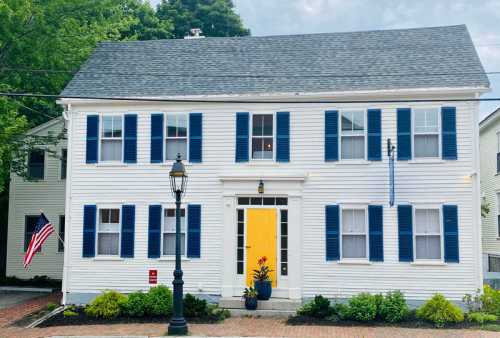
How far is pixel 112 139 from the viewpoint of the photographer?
56.6ft

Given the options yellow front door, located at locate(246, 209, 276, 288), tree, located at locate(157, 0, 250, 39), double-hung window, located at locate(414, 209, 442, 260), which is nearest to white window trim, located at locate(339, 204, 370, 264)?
double-hung window, located at locate(414, 209, 442, 260)

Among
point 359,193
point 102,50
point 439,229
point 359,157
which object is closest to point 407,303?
point 439,229

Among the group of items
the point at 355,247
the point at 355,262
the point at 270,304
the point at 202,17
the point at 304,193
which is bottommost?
the point at 270,304

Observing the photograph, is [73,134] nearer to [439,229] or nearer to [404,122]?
[404,122]

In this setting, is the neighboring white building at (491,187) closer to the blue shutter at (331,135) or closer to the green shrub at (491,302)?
the green shrub at (491,302)

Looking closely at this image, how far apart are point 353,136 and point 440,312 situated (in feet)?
17.5

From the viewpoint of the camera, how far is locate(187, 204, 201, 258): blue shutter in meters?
16.5

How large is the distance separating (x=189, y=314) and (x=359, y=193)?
577cm

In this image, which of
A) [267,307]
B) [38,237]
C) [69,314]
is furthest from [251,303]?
[38,237]

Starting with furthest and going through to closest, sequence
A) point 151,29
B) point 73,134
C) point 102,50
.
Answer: point 151,29
point 102,50
point 73,134

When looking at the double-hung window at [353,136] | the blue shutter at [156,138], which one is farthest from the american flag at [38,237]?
the double-hung window at [353,136]

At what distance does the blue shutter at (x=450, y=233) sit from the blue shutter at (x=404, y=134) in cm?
181

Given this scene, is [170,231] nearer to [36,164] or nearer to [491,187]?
[36,164]

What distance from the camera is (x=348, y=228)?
1612 centimetres
